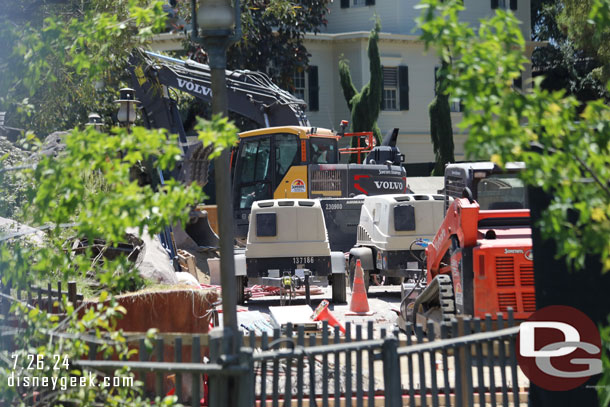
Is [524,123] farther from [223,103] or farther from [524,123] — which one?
[223,103]

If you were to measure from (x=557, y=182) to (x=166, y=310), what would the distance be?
480 cm

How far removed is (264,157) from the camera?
2131 cm

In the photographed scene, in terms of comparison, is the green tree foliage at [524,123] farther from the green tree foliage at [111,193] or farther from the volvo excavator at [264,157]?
the volvo excavator at [264,157]

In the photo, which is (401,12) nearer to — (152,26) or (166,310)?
(166,310)

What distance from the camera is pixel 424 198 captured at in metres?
16.4

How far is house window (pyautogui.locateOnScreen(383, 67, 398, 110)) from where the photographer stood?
35.7 metres

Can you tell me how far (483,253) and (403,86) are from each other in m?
26.5

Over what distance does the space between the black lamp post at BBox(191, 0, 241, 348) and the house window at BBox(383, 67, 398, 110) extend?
1219 inches

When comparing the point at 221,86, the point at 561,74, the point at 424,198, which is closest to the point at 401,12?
the point at 561,74

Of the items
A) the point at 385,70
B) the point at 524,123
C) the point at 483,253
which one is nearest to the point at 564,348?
the point at 524,123

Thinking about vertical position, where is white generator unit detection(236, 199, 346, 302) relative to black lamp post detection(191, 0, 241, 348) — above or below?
below

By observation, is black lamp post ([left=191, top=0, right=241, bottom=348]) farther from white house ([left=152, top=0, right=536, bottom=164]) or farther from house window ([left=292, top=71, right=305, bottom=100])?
house window ([left=292, top=71, right=305, bottom=100])

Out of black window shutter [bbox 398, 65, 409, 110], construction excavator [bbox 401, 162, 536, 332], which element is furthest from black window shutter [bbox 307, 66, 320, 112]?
construction excavator [bbox 401, 162, 536, 332]

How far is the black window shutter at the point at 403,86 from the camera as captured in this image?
35719 millimetres
